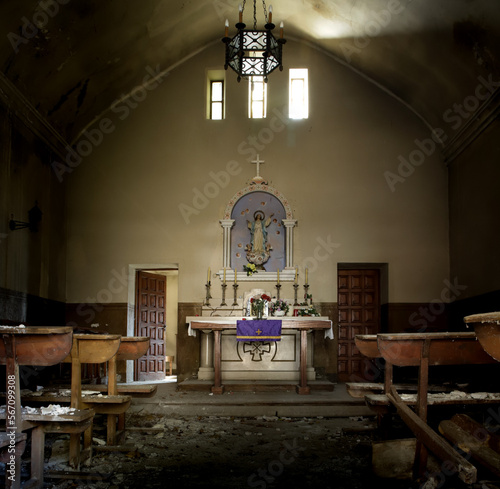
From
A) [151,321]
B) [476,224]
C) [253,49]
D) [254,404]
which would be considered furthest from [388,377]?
[151,321]

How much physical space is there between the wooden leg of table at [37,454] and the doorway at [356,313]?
678 centimetres

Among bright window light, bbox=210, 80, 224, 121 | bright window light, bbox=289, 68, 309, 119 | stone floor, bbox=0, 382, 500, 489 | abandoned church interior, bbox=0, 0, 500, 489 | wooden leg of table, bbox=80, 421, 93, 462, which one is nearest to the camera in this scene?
stone floor, bbox=0, 382, 500, 489

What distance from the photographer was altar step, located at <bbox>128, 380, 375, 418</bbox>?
22.6ft

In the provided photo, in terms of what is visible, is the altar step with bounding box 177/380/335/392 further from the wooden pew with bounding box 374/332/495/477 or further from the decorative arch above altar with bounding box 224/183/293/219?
the wooden pew with bounding box 374/332/495/477

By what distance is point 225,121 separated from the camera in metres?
10.1

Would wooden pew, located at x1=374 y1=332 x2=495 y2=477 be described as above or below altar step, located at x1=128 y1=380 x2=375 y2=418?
above

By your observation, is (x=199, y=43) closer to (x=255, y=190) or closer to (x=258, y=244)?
(x=255, y=190)

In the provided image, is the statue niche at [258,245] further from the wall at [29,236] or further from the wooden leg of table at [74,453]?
the wooden leg of table at [74,453]

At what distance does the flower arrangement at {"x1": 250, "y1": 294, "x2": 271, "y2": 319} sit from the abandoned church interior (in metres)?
0.03

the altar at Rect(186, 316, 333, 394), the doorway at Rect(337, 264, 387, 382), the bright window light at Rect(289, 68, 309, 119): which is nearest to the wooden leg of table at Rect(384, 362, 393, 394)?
the altar at Rect(186, 316, 333, 394)

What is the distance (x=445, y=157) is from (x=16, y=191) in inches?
281

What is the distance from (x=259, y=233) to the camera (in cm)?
966

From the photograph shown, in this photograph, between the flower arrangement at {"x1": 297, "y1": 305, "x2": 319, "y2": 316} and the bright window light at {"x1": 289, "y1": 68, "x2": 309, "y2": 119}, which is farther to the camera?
the bright window light at {"x1": 289, "y1": 68, "x2": 309, "y2": 119}

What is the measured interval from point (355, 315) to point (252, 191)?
116 inches
